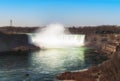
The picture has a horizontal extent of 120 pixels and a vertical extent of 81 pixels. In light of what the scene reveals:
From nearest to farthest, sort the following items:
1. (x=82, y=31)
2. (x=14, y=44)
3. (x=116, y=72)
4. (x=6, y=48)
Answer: (x=116, y=72) < (x=6, y=48) < (x=14, y=44) < (x=82, y=31)

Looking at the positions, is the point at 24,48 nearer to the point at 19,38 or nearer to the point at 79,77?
the point at 19,38

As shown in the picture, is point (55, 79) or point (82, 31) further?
point (82, 31)

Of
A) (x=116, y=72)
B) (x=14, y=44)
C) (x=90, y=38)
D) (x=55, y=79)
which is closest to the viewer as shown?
(x=116, y=72)

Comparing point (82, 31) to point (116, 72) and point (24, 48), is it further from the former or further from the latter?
point (116, 72)

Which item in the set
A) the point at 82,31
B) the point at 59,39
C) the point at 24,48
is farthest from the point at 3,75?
the point at 82,31

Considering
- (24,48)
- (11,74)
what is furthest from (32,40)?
(11,74)

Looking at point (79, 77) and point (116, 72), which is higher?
point (116, 72)
